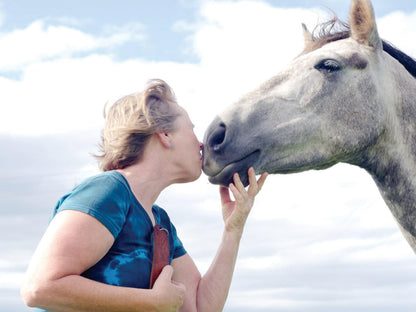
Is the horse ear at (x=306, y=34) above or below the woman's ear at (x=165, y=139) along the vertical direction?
above

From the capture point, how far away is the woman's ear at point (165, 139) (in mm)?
2312

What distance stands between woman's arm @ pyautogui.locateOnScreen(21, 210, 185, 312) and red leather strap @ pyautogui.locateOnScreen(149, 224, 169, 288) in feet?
0.77

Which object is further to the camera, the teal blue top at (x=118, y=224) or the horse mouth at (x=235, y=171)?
the horse mouth at (x=235, y=171)

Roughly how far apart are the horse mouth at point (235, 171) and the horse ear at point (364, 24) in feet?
3.59

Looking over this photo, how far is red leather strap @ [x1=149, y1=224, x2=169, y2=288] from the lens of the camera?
6.99 ft

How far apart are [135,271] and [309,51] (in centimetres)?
194

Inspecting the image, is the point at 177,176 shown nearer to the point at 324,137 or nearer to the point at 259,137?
the point at 259,137

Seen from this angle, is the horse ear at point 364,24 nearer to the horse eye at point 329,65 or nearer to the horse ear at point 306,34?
the horse eye at point 329,65

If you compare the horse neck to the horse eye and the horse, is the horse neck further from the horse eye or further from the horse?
the horse eye

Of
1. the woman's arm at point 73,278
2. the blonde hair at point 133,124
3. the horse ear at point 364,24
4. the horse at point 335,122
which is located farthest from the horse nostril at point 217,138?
the horse ear at point 364,24

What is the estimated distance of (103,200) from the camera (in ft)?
6.34

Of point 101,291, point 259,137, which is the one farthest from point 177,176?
point 101,291

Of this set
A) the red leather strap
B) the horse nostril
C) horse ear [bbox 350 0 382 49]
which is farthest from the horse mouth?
horse ear [bbox 350 0 382 49]

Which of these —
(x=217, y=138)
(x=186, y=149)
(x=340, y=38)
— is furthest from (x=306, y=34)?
(x=186, y=149)
